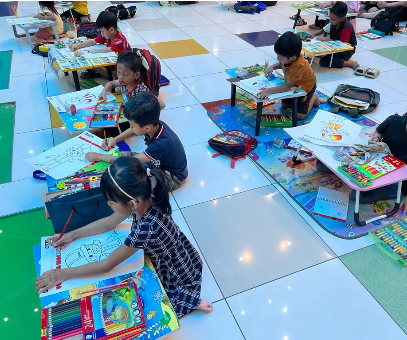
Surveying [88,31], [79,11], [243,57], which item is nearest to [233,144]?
[243,57]

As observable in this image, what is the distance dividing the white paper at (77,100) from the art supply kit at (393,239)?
104 inches

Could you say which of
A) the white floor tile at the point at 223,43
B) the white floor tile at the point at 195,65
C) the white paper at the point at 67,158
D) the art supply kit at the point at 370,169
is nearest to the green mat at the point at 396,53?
the white floor tile at the point at 223,43

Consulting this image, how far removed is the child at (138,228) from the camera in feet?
4.78

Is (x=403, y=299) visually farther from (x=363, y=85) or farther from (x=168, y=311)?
(x=363, y=85)

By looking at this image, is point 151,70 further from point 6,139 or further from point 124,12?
point 124,12

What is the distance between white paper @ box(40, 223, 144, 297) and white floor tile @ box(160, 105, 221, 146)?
1829 millimetres

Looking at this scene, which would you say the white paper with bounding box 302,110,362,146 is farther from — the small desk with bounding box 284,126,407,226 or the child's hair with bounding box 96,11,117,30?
the child's hair with bounding box 96,11,117,30

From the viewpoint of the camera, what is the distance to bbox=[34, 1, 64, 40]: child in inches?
211

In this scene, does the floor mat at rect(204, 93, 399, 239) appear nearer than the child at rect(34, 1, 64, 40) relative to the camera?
Yes

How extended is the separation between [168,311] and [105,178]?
61 centimetres

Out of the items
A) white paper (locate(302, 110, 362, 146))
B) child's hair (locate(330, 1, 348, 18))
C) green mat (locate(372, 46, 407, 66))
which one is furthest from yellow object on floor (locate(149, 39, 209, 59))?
white paper (locate(302, 110, 362, 146))

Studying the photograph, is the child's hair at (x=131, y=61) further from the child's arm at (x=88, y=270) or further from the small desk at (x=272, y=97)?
the child's arm at (x=88, y=270)

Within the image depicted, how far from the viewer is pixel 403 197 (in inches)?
111

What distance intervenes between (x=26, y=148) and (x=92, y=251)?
2.09 metres
